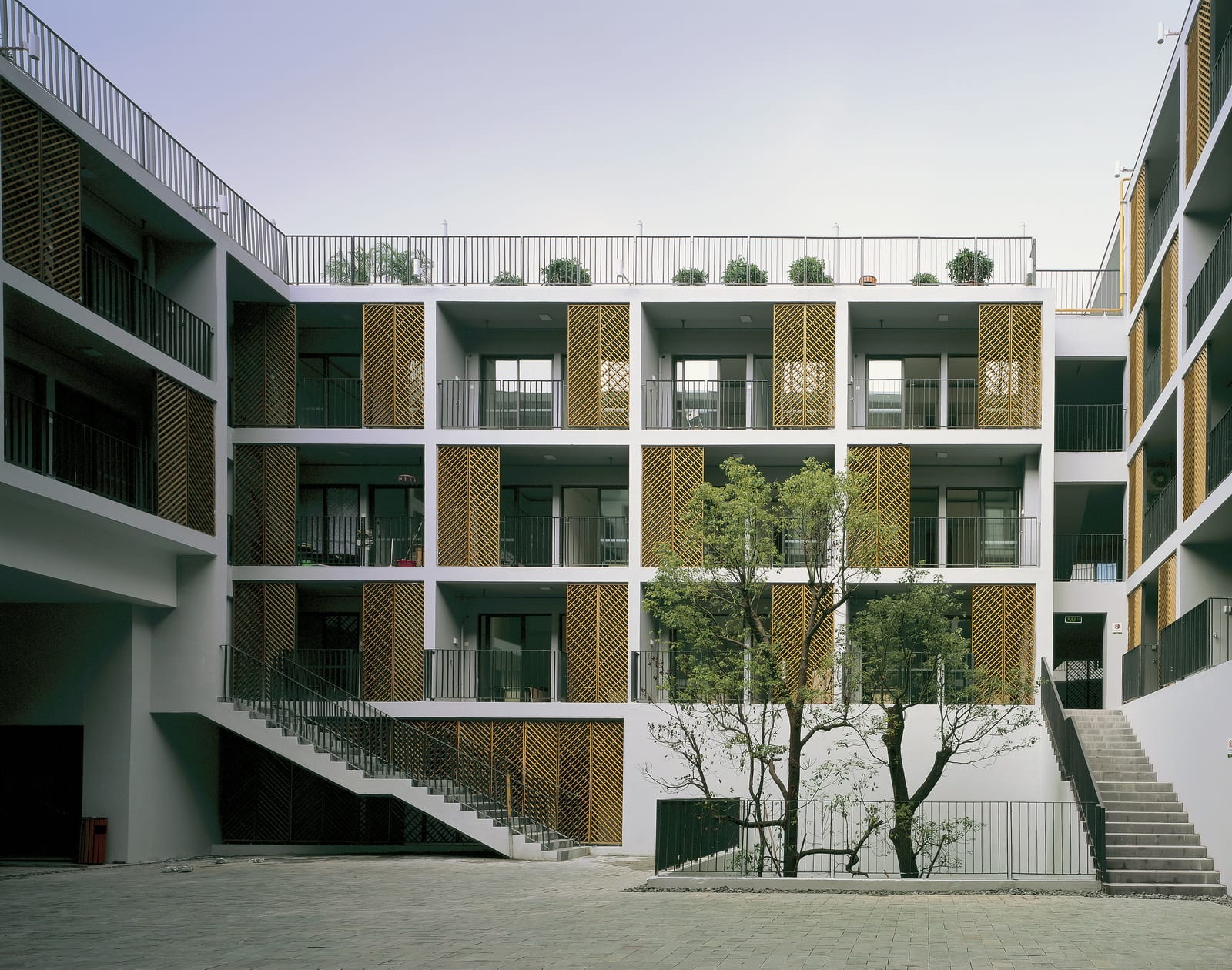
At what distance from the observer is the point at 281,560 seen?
1202 inches

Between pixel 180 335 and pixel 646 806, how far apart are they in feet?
→ 42.3

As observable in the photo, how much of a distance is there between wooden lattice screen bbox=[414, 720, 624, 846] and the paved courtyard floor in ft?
24.3

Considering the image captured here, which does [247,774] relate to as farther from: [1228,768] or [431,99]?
[1228,768]

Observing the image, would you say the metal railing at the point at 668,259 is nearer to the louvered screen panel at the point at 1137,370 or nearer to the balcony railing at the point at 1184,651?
the louvered screen panel at the point at 1137,370

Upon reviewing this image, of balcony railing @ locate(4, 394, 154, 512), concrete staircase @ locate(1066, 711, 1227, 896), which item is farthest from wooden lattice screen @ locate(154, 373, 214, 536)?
concrete staircase @ locate(1066, 711, 1227, 896)

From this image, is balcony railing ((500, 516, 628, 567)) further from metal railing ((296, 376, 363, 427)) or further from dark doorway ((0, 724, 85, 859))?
dark doorway ((0, 724, 85, 859))

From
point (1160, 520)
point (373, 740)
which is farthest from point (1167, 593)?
point (373, 740)

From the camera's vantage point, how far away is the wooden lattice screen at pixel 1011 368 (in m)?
30.9

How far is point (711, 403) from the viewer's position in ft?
108

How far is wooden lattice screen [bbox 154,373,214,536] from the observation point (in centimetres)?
2603

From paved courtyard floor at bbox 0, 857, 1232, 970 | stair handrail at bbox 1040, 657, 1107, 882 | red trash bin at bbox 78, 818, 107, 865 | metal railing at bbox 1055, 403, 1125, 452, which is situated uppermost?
metal railing at bbox 1055, 403, 1125, 452

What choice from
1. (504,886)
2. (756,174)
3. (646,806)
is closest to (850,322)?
(756,174)

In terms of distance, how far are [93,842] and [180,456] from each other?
275 inches

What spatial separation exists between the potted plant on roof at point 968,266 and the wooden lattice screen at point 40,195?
1861cm
